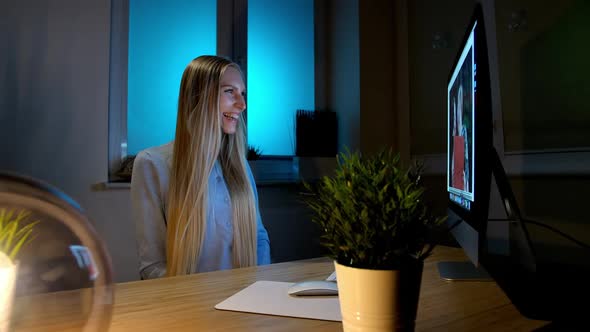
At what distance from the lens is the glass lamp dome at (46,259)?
29cm

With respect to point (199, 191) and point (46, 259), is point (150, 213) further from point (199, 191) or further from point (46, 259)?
point (46, 259)

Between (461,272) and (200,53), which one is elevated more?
(200,53)

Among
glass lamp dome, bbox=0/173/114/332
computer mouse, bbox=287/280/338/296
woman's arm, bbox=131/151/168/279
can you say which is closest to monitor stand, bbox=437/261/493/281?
computer mouse, bbox=287/280/338/296

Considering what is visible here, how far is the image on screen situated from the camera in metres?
0.68

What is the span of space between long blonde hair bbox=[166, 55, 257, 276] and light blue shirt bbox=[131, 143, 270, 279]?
0.12ft

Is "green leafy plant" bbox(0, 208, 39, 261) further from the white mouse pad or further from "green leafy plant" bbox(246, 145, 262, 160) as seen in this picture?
"green leafy plant" bbox(246, 145, 262, 160)

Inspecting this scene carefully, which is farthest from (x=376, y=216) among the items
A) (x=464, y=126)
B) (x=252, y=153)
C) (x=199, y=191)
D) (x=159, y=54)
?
(x=159, y=54)

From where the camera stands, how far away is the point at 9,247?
0.96ft

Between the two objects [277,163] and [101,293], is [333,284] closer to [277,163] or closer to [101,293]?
[101,293]

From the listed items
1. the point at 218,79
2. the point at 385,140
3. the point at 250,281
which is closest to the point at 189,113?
the point at 218,79

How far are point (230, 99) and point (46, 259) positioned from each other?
120 centimetres

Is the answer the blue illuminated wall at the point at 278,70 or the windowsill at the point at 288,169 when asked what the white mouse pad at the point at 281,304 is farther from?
the blue illuminated wall at the point at 278,70

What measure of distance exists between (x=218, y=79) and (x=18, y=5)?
0.98 meters

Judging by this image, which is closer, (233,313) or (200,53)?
(233,313)
